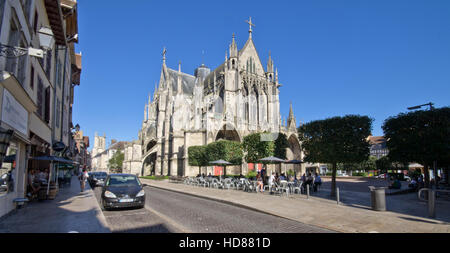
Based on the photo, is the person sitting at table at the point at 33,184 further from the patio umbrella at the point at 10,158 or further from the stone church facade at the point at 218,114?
the stone church facade at the point at 218,114

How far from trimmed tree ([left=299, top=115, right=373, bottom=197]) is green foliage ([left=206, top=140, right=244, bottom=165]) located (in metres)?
11.9

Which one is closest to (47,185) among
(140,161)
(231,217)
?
(231,217)

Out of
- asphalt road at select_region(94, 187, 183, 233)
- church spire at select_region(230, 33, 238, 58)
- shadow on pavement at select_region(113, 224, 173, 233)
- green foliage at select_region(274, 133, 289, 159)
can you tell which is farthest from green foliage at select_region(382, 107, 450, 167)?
church spire at select_region(230, 33, 238, 58)

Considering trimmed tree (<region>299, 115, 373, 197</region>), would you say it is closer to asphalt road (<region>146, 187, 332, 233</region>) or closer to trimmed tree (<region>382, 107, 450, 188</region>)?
trimmed tree (<region>382, 107, 450, 188</region>)

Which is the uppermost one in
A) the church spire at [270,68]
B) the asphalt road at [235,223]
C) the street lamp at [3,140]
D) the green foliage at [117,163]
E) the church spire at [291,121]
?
Result: the church spire at [270,68]

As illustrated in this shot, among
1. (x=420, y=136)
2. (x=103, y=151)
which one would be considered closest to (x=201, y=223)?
(x=420, y=136)

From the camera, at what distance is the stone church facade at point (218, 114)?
36562 millimetres

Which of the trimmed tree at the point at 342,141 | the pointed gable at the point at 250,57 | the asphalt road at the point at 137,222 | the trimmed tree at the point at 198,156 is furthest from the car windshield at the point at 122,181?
the pointed gable at the point at 250,57

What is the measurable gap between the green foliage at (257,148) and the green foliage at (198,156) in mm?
6141

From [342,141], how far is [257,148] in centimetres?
977

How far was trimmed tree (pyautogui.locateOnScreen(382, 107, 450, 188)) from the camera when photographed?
11500 millimetres

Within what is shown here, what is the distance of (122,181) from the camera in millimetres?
9633

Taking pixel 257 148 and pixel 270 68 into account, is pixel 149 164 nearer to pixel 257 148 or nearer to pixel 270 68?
pixel 270 68
